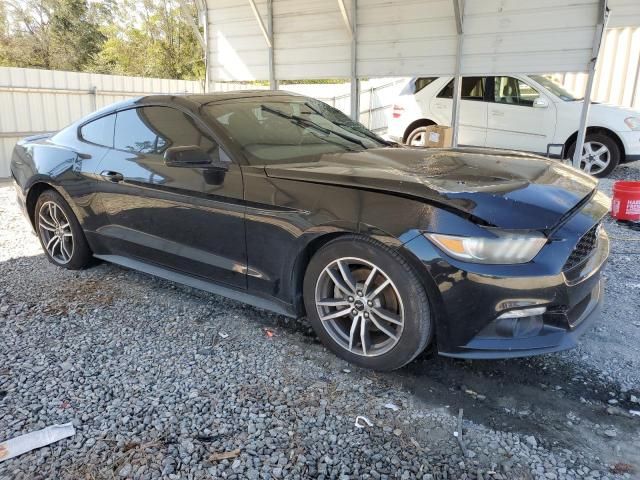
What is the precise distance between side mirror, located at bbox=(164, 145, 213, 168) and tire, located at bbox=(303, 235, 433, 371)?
3.14 ft

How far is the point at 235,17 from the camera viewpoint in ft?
28.0

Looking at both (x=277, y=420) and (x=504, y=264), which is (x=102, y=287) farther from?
(x=504, y=264)

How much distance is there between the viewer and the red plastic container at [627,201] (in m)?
5.52

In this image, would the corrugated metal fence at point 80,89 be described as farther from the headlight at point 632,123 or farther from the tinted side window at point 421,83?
the headlight at point 632,123

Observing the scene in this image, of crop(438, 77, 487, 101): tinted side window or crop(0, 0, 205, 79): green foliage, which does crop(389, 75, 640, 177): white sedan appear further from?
crop(0, 0, 205, 79): green foliage

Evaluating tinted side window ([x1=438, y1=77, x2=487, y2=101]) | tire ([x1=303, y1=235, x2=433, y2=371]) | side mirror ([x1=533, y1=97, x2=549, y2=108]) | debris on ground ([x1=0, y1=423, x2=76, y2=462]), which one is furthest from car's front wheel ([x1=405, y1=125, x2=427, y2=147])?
debris on ground ([x1=0, y1=423, x2=76, y2=462])

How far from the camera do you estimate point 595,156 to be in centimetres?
810

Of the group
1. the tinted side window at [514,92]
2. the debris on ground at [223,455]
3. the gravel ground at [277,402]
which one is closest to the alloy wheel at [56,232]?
the gravel ground at [277,402]

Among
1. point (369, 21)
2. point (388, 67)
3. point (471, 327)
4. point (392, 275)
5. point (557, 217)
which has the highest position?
point (369, 21)

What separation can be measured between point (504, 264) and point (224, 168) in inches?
67.5

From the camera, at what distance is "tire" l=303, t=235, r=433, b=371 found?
2445 mm

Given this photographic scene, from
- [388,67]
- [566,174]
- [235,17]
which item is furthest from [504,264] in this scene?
[235,17]

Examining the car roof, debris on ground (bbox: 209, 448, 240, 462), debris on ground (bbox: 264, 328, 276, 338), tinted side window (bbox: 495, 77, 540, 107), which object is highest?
tinted side window (bbox: 495, 77, 540, 107)

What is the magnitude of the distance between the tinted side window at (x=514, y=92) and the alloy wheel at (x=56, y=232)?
7.30m
